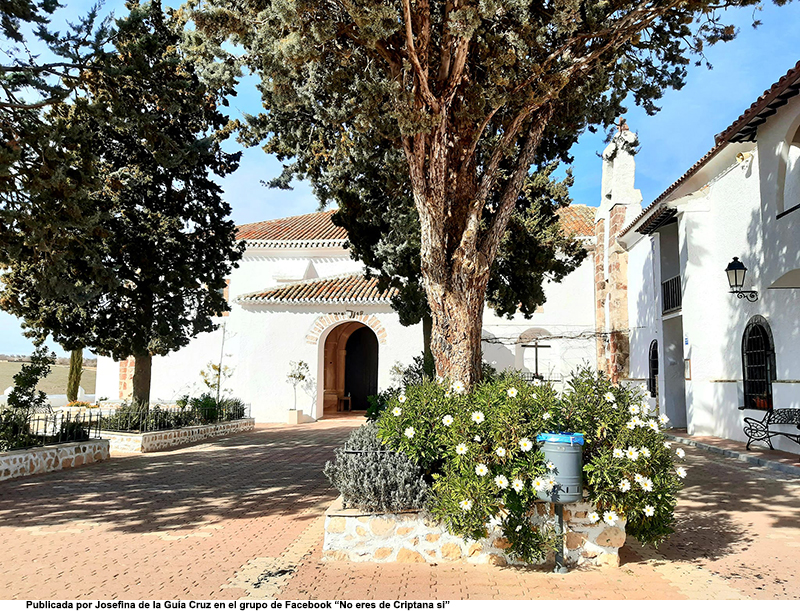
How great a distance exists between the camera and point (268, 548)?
17.5 feet

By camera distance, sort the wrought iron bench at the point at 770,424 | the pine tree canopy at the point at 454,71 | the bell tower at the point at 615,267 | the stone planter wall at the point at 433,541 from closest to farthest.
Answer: the stone planter wall at the point at 433,541 < the pine tree canopy at the point at 454,71 < the wrought iron bench at the point at 770,424 < the bell tower at the point at 615,267

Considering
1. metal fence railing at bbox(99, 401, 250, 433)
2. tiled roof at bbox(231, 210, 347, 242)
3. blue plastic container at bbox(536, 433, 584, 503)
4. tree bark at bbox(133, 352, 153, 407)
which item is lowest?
metal fence railing at bbox(99, 401, 250, 433)

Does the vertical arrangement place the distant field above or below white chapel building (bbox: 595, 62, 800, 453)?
below

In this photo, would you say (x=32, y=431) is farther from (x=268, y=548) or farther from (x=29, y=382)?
(x=268, y=548)

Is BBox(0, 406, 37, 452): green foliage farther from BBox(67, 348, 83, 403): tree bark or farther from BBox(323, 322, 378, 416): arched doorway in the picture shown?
BBox(323, 322, 378, 416): arched doorway

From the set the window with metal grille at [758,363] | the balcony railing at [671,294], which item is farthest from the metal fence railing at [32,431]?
the balcony railing at [671,294]

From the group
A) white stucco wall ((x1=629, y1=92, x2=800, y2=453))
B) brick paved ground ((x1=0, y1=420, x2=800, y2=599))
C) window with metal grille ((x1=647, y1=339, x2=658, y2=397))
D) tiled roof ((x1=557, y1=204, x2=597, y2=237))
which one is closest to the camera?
brick paved ground ((x1=0, y1=420, x2=800, y2=599))

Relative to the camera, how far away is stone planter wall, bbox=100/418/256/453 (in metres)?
11.9

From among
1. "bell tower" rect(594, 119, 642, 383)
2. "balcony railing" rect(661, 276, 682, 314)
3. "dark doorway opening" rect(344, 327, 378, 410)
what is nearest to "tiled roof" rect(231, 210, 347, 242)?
"dark doorway opening" rect(344, 327, 378, 410)

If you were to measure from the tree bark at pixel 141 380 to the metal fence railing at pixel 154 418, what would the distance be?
0.28 metres

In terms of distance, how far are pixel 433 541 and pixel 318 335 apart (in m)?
14.4

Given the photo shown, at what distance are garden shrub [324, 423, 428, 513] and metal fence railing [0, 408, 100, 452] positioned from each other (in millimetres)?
6536

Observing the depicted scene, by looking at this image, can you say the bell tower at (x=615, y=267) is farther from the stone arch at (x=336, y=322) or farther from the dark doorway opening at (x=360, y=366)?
the dark doorway opening at (x=360, y=366)

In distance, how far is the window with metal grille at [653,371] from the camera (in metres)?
17.1
